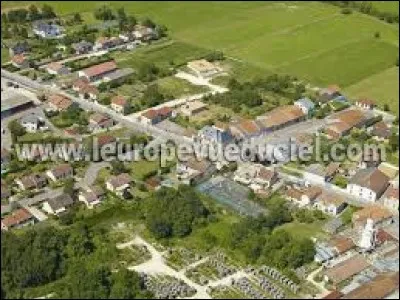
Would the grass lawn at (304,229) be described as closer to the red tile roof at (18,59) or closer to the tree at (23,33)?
the red tile roof at (18,59)

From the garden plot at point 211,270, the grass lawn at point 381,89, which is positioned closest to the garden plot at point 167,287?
the garden plot at point 211,270

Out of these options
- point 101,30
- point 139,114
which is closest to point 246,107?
point 139,114

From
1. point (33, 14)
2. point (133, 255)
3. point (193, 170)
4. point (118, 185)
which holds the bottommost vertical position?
point (133, 255)

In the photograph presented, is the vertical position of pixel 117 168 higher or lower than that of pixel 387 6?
lower

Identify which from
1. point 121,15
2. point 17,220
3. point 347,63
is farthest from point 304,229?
point 121,15

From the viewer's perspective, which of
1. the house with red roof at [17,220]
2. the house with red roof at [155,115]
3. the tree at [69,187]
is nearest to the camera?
the house with red roof at [17,220]

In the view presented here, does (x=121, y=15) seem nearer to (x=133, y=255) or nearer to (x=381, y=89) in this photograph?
(x=381, y=89)
